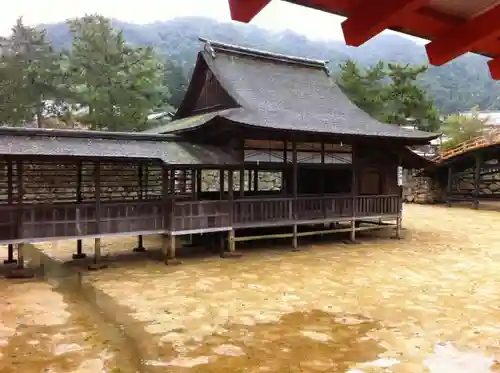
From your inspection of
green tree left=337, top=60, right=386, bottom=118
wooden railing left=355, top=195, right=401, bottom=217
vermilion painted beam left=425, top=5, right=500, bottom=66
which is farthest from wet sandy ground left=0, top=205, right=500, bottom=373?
green tree left=337, top=60, right=386, bottom=118

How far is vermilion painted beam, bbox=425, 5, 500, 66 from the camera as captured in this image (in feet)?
9.88

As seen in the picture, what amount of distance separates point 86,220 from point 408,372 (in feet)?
31.0

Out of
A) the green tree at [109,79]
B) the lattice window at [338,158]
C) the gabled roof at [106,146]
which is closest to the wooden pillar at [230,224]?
the gabled roof at [106,146]

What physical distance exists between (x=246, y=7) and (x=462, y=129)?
127 ft

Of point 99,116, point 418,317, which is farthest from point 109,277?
point 99,116

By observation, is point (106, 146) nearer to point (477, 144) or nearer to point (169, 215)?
point (169, 215)

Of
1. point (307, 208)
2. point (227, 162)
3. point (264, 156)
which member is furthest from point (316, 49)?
point (227, 162)

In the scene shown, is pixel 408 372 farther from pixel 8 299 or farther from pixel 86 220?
pixel 86 220

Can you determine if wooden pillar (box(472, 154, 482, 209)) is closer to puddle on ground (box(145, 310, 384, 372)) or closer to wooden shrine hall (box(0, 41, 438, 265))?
wooden shrine hall (box(0, 41, 438, 265))

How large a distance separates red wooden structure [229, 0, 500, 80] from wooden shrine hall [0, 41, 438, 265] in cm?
1069

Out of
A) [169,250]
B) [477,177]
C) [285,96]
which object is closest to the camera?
[169,250]

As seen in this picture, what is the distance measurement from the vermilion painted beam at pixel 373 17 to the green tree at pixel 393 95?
31.9 meters

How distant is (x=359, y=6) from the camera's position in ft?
9.38

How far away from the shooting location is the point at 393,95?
34125mm
